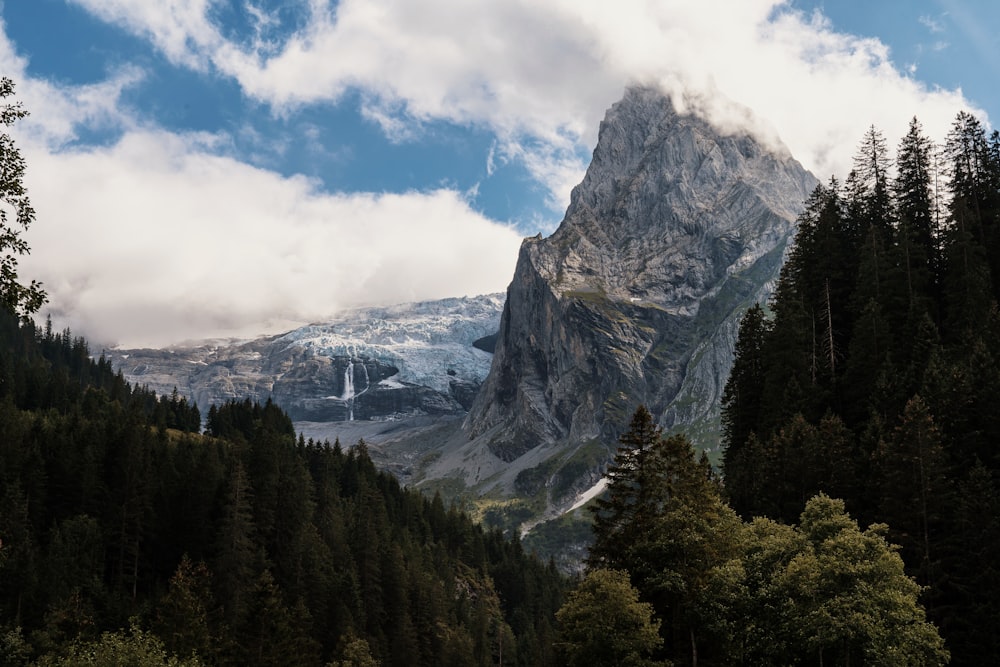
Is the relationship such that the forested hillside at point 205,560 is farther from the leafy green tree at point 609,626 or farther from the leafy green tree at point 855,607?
the leafy green tree at point 855,607

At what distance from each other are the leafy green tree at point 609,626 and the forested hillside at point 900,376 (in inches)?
939

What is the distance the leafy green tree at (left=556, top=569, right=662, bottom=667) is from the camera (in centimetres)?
5034

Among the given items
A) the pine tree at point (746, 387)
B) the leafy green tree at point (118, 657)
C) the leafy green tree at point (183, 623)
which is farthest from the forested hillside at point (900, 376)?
the leafy green tree at point (183, 623)

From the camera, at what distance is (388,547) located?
14212 cm

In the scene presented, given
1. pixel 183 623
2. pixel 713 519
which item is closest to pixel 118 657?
pixel 183 623

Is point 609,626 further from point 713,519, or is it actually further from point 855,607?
point 855,607

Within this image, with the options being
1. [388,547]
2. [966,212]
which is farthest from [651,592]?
[388,547]

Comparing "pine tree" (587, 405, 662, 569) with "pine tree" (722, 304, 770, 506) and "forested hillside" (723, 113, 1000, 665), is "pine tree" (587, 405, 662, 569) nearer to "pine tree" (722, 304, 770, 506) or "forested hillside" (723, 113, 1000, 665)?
"forested hillside" (723, 113, 1000, 665)

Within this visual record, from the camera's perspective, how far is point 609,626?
2007 inches

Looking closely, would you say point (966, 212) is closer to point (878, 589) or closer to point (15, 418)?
point (878, 589)

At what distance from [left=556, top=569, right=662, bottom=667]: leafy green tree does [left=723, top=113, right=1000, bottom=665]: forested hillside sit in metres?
23.8

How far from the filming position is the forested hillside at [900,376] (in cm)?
6250

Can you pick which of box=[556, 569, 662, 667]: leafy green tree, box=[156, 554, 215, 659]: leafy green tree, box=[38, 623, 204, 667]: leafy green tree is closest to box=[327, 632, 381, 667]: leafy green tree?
box=[156, 554, 215, 659]: leafy green tree

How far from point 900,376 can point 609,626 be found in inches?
1958
